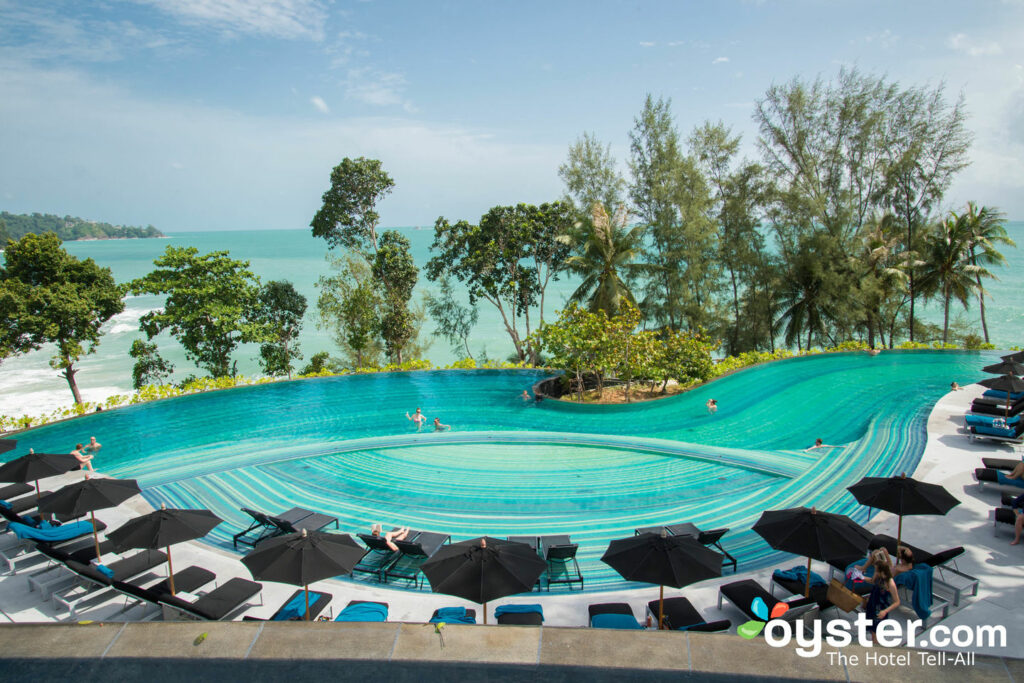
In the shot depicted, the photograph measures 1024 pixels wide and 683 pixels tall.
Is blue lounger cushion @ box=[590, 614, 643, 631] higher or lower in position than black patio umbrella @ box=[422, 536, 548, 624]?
lower

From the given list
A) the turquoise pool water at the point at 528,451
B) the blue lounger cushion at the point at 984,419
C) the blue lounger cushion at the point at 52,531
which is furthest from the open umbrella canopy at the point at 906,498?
the blue lounger cushion at the point at 52,531

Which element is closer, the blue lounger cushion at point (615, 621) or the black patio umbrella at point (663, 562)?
the black patio umbrella at point (663, 562)

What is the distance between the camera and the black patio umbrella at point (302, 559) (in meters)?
5.18

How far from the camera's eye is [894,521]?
24.3 feet

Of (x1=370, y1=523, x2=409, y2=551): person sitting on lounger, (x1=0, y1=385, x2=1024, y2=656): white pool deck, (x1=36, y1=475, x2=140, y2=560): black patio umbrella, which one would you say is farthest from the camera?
(x1=370, y1=523, x2=409, y2=551): person sitting on lounger

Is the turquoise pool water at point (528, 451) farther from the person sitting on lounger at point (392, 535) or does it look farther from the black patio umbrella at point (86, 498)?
the black patio umbrella at point (86, 498)

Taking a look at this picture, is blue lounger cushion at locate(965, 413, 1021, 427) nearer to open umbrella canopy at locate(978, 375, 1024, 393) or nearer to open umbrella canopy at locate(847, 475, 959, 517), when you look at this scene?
open umbrella canopy at locate(978, 375, 1024, 393)

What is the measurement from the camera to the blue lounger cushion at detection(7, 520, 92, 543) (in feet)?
23.4

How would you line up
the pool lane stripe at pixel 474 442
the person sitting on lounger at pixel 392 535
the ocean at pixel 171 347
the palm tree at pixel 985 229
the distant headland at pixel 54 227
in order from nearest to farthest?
the person sitting on lounger at pixel 392 535 < the pool lane stripe at pixel 474 442 < the palm tree at pixel 985 229 < the ocean at pixel 171 347 < the distant headland at pixel 54 227

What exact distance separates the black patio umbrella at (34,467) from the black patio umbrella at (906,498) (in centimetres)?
1082

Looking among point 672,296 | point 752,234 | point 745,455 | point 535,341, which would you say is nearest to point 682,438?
point 745,455

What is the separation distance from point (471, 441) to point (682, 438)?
5.24 m

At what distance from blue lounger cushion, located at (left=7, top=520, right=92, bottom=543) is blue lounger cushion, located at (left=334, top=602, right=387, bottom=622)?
14.2ft

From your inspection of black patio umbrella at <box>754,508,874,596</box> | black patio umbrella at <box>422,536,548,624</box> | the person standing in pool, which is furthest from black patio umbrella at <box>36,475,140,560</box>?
the person standing in pool
